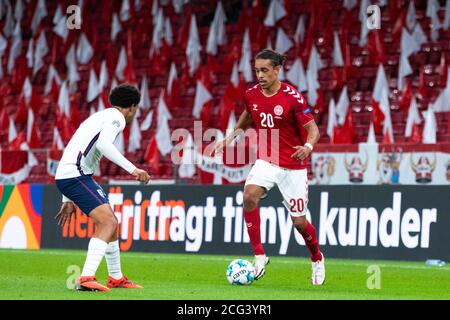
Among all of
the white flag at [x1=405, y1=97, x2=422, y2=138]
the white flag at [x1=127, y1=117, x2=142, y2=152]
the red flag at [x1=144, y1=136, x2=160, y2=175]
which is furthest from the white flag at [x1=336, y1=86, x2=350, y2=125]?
the white flag at [x1=127, y1=117, x2=142, y2=152]

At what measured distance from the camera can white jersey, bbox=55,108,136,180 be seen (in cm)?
941

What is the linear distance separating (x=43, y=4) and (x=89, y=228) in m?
14.7

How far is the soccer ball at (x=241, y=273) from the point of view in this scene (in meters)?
10.7

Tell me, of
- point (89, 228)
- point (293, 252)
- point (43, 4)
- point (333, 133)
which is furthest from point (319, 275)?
point (43, 4)

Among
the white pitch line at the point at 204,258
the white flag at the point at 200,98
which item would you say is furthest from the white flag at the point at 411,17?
the white pitch line at the point at 204,258

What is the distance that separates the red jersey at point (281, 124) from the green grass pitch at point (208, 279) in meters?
1.34

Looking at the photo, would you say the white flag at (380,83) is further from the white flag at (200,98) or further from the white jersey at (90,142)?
the white jersey at (90,142)

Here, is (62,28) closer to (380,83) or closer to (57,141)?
(57,141)

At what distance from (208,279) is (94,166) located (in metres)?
2.64

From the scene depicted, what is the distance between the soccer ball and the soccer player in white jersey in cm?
154

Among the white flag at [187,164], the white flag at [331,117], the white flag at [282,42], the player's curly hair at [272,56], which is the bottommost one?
the white flag at [187,164]

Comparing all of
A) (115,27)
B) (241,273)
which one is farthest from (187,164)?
(115,27)

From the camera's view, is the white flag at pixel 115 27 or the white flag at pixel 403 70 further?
the white flag at pixel 115 27
